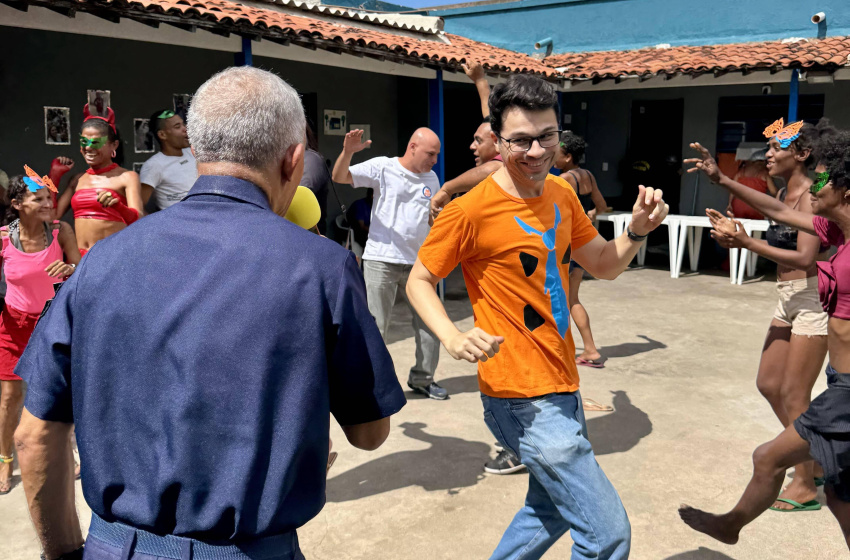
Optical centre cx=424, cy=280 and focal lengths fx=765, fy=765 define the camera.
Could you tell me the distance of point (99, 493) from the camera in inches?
56.3

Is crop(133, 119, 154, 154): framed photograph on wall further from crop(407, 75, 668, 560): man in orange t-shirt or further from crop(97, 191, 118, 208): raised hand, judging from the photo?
crop(407, 75, 668, 560): man in orange t-shirt

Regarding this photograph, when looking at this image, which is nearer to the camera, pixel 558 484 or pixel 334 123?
pixel 558 484

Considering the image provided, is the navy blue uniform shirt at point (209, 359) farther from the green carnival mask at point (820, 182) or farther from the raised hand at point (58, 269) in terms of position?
the raised hand at point (58, 269)

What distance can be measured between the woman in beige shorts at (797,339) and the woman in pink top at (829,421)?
1.60 feet

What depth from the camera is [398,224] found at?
540 cm

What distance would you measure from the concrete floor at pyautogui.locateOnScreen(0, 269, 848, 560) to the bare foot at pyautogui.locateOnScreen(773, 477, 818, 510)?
87 mm

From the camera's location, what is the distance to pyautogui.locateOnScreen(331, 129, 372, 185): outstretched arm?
4555 millimetres

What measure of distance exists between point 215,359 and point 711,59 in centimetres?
1142

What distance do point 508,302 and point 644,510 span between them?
180cm

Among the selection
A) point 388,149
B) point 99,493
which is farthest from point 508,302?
point 388,149

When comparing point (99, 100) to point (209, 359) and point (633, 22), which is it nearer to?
point (209, 359)

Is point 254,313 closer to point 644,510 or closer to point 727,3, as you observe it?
point 644,510


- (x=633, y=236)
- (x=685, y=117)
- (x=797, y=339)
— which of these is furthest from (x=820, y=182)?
(x=685, y=117)

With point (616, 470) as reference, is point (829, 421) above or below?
above
